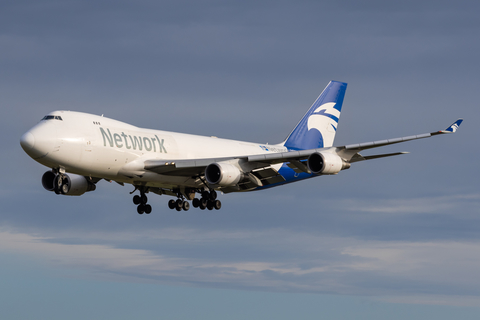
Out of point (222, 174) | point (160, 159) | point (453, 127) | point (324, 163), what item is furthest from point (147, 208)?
point (453, 127)

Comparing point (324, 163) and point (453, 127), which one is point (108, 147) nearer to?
point (324, 163)

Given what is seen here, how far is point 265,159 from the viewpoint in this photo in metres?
35.8

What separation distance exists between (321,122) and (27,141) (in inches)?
1010

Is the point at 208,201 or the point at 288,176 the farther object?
the point at 288,176

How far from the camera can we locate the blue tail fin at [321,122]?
4850 centimetres

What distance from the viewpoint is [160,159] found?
36594 mm

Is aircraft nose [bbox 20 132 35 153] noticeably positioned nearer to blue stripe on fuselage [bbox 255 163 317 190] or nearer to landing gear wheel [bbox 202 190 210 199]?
landing gear wheel [bbox 202 190 210 199]

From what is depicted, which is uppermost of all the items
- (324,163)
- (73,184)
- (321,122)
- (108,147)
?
(321,122)

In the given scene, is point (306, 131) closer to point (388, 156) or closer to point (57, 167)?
point (388, 156)

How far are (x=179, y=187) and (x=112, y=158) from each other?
726cm

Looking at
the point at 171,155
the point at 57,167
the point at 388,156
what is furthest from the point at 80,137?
the point at 388,156

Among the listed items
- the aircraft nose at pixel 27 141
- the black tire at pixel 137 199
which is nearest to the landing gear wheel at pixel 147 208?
the black tire at pixel 137 199

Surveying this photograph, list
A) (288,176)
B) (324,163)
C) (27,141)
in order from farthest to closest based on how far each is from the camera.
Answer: (288,176), (324,163), (27,141)

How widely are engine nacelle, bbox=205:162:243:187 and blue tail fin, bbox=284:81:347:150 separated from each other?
502 inches
